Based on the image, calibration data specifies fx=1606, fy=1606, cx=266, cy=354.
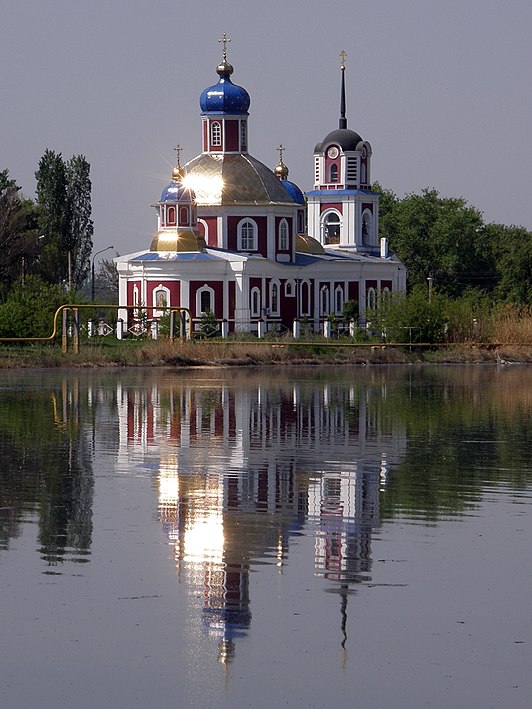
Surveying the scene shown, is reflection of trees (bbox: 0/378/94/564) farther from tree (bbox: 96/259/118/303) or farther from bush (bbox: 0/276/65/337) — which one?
tree (bbox: 96/259/118/303)

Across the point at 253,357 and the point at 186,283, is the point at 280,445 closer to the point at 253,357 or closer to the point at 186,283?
the point at 253,357

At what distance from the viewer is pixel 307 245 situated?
7988 centimetres

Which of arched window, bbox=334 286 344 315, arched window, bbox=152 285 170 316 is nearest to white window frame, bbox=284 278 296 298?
arched window, bbox=334 286 344 315

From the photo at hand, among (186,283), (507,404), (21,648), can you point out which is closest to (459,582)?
(21,648)

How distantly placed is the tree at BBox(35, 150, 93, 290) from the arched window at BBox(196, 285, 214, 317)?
55.6 feet

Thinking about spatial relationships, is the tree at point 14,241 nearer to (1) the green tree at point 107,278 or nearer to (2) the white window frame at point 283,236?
(2) the white window frame at point 283,236

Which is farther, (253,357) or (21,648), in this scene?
(253,357)

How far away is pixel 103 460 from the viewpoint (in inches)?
765

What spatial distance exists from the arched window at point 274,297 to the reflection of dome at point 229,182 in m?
3.91

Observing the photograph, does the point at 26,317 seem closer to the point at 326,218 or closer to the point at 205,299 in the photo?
the point at 205,299

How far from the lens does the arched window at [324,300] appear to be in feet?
254

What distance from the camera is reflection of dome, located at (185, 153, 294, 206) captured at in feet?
249

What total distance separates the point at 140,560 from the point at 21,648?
2.70 m

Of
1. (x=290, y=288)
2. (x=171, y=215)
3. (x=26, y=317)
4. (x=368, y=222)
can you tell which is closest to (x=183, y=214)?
(x=171, y=215)
